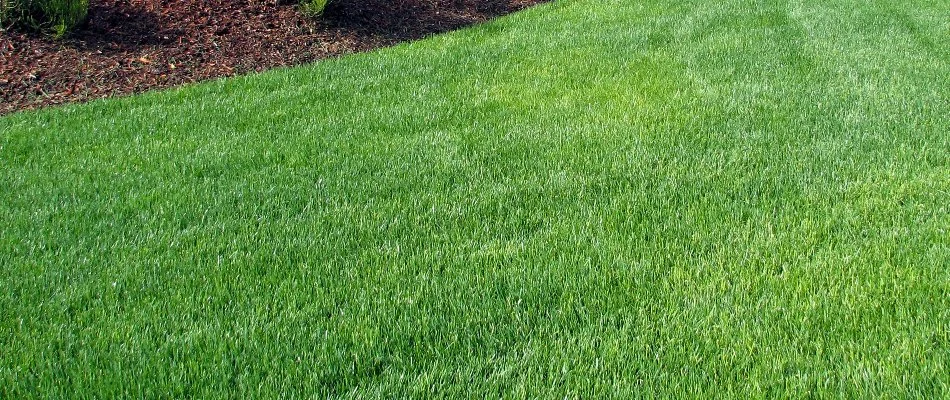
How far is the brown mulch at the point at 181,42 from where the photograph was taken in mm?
6480

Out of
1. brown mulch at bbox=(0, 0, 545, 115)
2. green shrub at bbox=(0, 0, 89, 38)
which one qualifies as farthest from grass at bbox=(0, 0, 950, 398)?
→ green shrub at bbox=(0, 0, 89, 38)

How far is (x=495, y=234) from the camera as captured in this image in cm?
383

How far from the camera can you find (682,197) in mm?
4105

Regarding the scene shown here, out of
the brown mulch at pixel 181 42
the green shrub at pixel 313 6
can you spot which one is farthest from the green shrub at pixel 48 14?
the green shrub at pixel 313 6

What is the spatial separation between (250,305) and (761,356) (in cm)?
199

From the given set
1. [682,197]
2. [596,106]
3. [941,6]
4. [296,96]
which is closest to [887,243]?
[682,197]

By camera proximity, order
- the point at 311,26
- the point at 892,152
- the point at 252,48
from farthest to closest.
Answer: the point at 311,26 → the point at 252,48 → the point at 892,152

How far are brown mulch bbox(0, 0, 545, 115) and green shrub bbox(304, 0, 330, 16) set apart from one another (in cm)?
→ 10

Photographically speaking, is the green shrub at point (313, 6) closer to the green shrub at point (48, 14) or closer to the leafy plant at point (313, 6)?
the leafy plant at point (313, 6)

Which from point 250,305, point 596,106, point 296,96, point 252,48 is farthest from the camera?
point 252,48

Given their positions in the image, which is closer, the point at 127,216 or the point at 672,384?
the point at 672,384

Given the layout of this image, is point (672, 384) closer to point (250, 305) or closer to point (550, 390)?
point (550, 390)

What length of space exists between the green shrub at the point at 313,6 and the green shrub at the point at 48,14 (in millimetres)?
2016

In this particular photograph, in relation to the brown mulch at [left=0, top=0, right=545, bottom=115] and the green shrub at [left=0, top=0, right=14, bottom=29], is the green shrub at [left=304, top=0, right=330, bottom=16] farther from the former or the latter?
the green shrub at [left=0, top=0, right=14, bottom=29]
